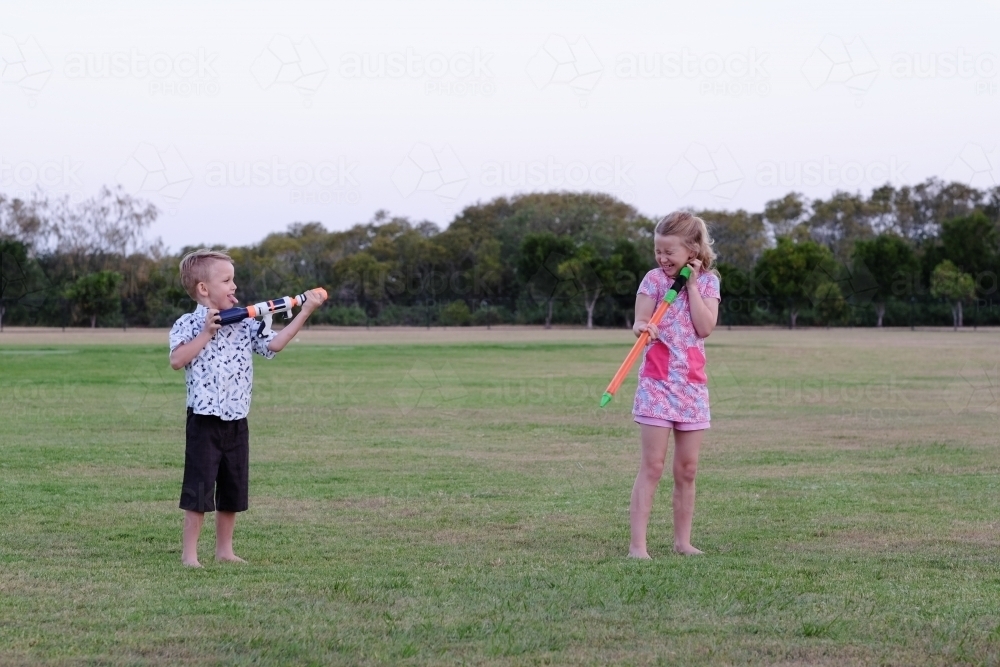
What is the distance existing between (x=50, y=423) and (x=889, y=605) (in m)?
11.5

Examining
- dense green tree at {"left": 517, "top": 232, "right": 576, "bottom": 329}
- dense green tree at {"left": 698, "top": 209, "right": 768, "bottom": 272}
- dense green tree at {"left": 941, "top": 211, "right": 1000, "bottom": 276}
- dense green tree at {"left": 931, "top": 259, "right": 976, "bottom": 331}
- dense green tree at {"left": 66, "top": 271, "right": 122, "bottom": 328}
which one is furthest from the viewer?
dense green tree at {"left": 698, "top": 209, "right": 768, "bottom": 272}

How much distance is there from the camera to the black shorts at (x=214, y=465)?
6.29 m

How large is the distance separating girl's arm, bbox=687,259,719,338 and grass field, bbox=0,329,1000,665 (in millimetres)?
1152

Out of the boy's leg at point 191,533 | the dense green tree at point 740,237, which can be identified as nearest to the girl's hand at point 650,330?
the boy's leg at point 191,533

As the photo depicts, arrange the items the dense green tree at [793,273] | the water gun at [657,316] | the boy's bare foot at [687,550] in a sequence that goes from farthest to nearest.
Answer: the dense green tree at [793,273], the boy's bare foot at [687,550], the water gun at [657,316]

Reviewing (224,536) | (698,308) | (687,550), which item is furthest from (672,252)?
(224,536)

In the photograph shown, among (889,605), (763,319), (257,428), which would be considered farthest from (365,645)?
(763,319)

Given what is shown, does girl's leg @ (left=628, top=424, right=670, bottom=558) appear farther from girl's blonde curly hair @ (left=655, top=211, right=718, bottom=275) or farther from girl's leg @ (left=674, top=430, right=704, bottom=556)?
girl's blonde curly hair @ (left=655, top=211, right=718, bottom=275)

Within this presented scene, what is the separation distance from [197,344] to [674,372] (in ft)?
7.90

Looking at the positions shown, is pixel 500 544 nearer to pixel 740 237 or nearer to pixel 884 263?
pixel 884 263

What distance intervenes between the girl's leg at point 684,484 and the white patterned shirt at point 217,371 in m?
2.18

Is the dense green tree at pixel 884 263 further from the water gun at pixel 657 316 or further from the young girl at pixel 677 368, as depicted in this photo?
the water gun at pixel 657 316

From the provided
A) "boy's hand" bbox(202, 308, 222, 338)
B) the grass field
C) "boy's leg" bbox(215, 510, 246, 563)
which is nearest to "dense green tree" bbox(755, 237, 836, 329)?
the grass field

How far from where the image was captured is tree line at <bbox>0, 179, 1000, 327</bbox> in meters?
74.1
